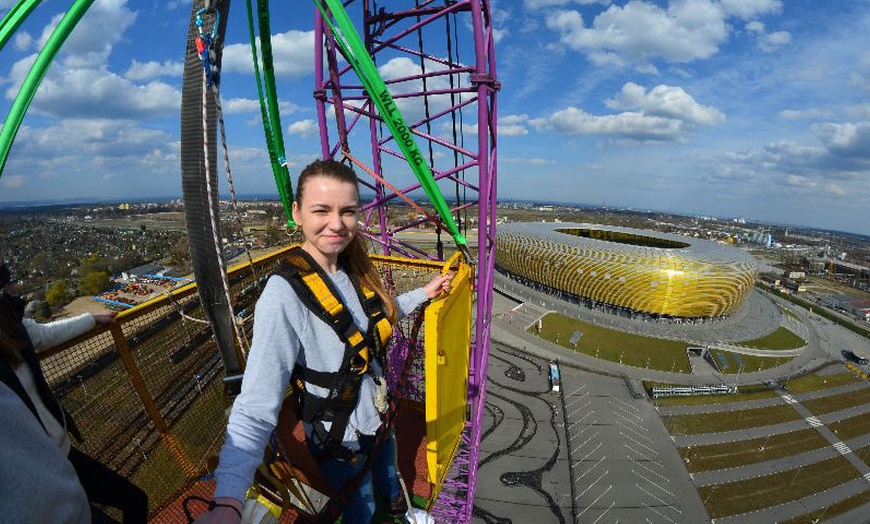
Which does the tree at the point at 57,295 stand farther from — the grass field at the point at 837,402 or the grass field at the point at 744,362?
the grass field at the point at 837,402

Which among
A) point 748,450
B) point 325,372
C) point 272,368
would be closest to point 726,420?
point 748,450

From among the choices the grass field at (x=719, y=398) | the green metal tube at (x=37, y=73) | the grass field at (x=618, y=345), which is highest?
the green metal tube at (x=37, y=73)

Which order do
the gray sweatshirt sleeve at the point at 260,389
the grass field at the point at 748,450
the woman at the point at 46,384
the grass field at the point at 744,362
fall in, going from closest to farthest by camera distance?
the gray sweatshirt sleeve at the point at 260,389 → the woman at the point at 46,384 → the grass field at the point at 748,450 → the grass field at the point at 744,362

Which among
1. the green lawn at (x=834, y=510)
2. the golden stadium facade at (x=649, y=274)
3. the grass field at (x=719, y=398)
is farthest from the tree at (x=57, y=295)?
the green lawn at (x=834, y=510)

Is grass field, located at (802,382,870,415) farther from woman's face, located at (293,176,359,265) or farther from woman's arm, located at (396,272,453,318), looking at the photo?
woman's face, located at (293,176,359,265)

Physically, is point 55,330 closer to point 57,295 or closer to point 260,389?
point 260,389
